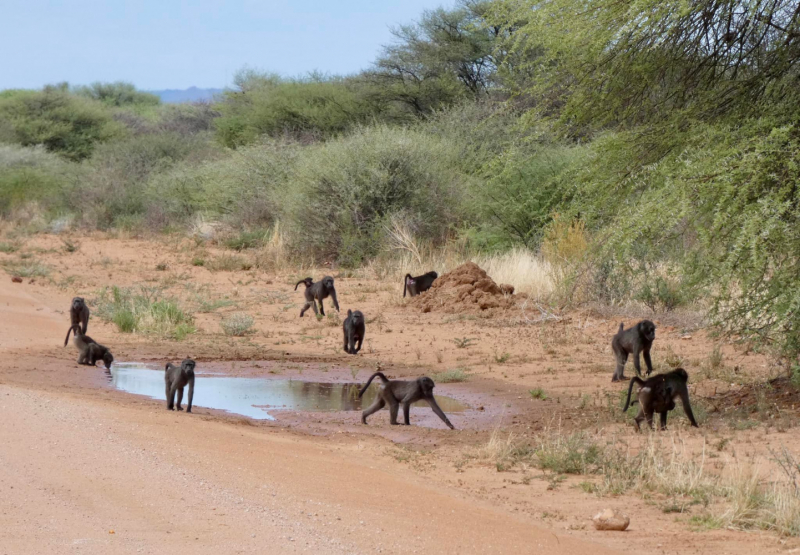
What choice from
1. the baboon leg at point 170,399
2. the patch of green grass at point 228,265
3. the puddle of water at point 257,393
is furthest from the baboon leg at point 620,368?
the patch of green grass at point 228,265

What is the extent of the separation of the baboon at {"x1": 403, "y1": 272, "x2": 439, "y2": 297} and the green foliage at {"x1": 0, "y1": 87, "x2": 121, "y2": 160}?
3431 cm

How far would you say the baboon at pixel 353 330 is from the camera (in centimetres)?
1328

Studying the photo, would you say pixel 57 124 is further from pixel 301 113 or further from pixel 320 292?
pixel 320 292

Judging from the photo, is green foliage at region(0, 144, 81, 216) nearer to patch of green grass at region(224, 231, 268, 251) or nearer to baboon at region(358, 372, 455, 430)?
patch of green grass at region(224, 231, 268, 251)

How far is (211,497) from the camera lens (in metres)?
5.72

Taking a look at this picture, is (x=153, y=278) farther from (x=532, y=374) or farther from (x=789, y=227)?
(x=789, y=227)

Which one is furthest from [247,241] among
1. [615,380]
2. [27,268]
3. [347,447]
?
[347,447]

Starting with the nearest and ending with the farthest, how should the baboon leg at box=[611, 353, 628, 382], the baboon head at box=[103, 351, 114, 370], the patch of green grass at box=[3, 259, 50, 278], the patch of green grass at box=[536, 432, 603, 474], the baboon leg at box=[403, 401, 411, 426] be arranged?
the patch of green grass at box=[536, 432, 603, 474]
the baboon leg at box=[403, 401, 411, 426]
the baboon leg at box=[611, 353, 628, 382]
the baboon head at box=[103, 351, 114, 370]
the patch of green grass at box=[3, 259, 50, 278]

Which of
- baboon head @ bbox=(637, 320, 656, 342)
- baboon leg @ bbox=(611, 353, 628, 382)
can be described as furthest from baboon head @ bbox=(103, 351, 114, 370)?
baboon head @ bbox=(637, 320, 656, 342)

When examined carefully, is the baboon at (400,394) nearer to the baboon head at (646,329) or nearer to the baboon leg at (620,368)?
the baboon head at (646,329)

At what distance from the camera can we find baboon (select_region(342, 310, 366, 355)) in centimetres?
1328

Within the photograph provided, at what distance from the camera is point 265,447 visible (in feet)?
24.1

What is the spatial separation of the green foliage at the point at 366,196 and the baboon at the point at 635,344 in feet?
41.9

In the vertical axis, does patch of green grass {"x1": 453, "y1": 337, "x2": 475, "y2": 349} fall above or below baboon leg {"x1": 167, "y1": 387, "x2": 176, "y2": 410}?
above
